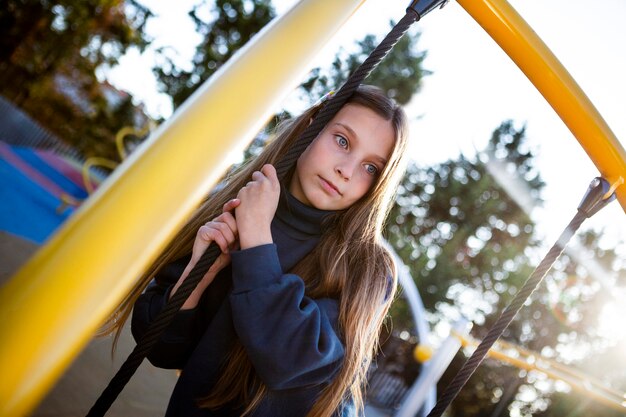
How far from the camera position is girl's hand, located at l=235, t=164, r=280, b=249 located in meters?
0.97

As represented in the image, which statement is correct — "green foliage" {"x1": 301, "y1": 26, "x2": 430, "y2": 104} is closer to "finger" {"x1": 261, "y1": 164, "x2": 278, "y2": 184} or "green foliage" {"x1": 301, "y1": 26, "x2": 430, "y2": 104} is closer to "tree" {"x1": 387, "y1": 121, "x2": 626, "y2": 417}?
"tree" {"x1": 387, "y1": 121, "x2": 626, "y2": 417}

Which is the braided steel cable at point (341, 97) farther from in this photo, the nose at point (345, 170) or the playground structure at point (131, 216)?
the nose at point (345, 170)

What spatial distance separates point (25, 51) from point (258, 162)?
15.1 metres

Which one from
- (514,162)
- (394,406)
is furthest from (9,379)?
(514,162)

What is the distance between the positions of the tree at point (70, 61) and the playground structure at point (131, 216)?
540 inches

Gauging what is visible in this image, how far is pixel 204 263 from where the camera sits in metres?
0.74

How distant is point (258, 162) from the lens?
5.10ft

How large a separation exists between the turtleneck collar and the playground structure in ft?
2.16

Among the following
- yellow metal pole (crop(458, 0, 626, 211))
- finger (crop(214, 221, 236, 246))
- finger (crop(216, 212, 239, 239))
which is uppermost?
yellow metal pole (crop(458, 0, 626, 211))

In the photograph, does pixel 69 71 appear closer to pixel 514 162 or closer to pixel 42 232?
pixel 42 232

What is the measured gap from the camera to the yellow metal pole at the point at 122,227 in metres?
0.33

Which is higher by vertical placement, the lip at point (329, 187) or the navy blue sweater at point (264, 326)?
the lip at point (329, 187)

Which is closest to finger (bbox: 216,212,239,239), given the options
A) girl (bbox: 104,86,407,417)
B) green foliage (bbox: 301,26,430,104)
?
girl (bbox: 104,86,407,417)

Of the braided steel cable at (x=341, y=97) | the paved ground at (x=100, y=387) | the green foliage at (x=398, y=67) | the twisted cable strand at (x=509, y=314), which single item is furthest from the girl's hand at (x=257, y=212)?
the green foliage at (x=398, y=67)
